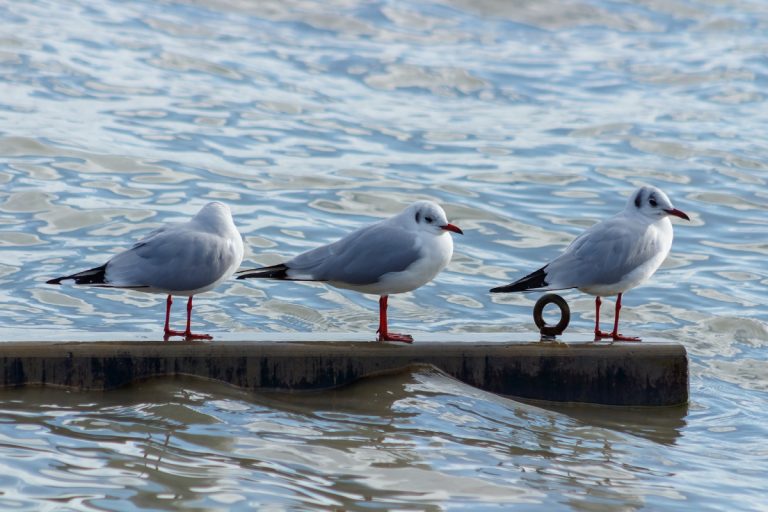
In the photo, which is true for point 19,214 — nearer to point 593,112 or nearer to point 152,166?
point 152,166

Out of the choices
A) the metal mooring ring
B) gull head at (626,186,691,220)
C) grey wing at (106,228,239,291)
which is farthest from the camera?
gull head at (626,186,691,220)

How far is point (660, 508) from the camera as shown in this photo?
4.81 metres

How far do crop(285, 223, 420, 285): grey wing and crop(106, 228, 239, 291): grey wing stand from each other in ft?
1.33

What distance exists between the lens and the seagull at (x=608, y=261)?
6203 millimetres

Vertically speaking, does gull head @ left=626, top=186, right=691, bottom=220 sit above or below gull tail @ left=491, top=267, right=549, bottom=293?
above

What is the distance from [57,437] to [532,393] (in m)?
2.27

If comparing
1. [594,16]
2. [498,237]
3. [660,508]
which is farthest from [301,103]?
[660,508]

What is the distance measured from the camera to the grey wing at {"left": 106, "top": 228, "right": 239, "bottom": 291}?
5.75 meters

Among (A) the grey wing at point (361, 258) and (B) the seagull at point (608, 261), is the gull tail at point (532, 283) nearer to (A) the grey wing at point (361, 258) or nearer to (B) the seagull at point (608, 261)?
(B) the seagull at point (608, 261)

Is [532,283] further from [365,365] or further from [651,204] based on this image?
[365,365]

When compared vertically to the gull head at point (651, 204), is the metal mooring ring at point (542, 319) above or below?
below

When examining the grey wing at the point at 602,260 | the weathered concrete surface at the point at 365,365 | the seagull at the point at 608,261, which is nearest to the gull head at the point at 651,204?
the seagull at the point at 608,261

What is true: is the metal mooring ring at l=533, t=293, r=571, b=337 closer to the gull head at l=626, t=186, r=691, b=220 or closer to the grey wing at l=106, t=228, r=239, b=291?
the gull head at l=626, t=186, r=691, b=220

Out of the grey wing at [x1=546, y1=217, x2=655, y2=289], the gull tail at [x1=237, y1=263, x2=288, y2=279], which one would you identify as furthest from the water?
the grey wing at [x1=546, y1=217, x2=655, y2=289]
